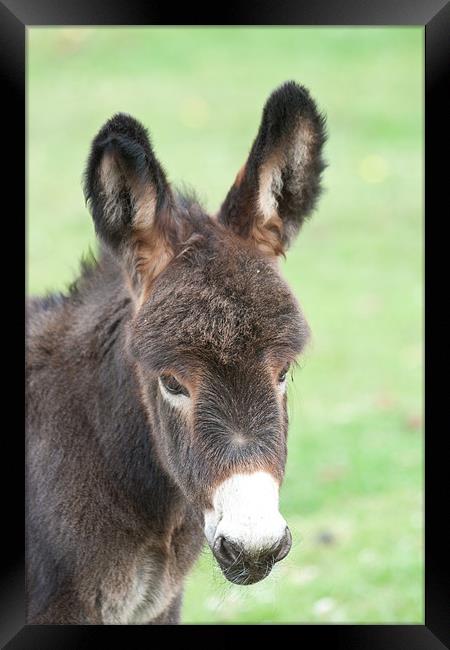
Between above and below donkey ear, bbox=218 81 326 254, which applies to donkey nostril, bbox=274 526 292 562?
below

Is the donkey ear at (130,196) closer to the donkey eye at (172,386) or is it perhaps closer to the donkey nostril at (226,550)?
the donkey eye at (172,386)

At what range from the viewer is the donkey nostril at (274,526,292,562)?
3.48m

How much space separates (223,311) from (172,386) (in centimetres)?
38

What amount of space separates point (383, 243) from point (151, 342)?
12.0 m

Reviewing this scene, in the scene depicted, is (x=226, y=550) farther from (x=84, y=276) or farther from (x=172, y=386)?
(x=84, y=276)

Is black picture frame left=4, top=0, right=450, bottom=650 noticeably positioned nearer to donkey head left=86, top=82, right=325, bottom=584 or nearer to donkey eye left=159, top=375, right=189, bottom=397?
donkey head left=86, top=82, right=325, bottom=584

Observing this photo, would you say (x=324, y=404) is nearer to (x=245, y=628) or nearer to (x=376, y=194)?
(x=376, y=194)

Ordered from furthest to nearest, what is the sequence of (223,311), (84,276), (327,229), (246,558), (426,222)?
(327,229), (84,276), (426,222), (223,311), (246,558)

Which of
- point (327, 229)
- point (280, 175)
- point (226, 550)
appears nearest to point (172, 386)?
point (226, 550)

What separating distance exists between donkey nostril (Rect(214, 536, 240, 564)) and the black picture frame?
88cm

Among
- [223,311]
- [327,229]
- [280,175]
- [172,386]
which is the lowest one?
[172,386]

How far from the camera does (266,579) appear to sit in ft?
12.3

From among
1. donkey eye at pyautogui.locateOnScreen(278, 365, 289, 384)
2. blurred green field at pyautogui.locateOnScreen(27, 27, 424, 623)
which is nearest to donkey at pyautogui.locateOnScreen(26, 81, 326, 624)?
donkey eye at pyautogui.locateOnScreen(278, 365, 289, 384)

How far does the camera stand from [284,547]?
3520 millimetres
